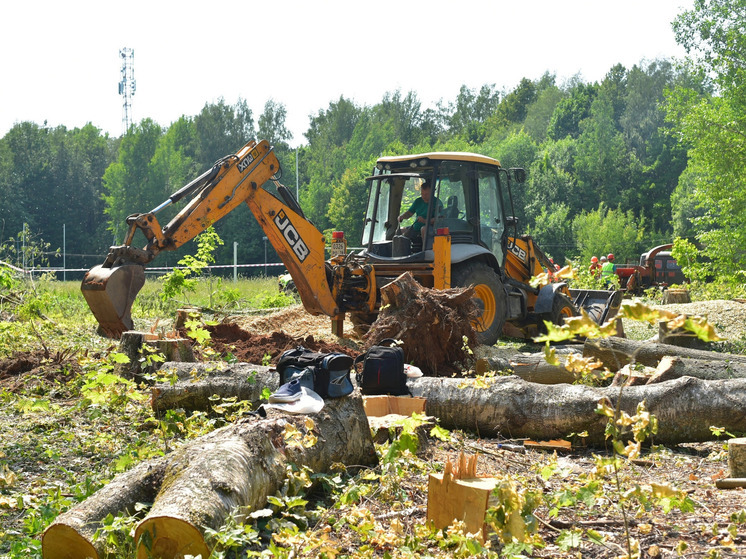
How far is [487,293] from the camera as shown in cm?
1016

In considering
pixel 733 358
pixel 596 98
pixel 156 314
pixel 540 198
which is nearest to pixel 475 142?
pixel 596 98

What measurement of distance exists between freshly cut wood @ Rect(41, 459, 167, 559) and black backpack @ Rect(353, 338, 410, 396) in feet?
6.75

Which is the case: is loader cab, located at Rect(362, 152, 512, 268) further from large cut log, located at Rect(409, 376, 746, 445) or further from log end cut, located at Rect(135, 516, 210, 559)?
log end cut, located at Rect(135, 516, 210, 559)

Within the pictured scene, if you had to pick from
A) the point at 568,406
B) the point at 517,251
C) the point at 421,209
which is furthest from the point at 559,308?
the point at 568,406

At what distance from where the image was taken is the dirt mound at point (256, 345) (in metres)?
8.10

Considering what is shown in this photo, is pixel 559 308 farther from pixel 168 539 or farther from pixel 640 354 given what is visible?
pixel 168 539

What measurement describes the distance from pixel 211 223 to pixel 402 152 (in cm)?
5123

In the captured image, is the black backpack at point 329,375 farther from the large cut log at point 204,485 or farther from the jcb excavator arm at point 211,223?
the jcb excavator arm at point 211,223

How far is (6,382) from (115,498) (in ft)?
14.6

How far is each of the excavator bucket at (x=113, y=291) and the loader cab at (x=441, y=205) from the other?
3408 mm

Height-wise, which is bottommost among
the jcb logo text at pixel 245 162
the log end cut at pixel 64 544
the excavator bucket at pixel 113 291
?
the log end cut at pixel 64 544

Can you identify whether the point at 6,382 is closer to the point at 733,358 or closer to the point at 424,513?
the point at 424,513

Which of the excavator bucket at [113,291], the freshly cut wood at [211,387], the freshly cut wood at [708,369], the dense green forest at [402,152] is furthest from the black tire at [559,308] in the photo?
the dense green forest at [402,152]

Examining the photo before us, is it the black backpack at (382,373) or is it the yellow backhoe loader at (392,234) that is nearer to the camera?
the black backpack at (382,373)
